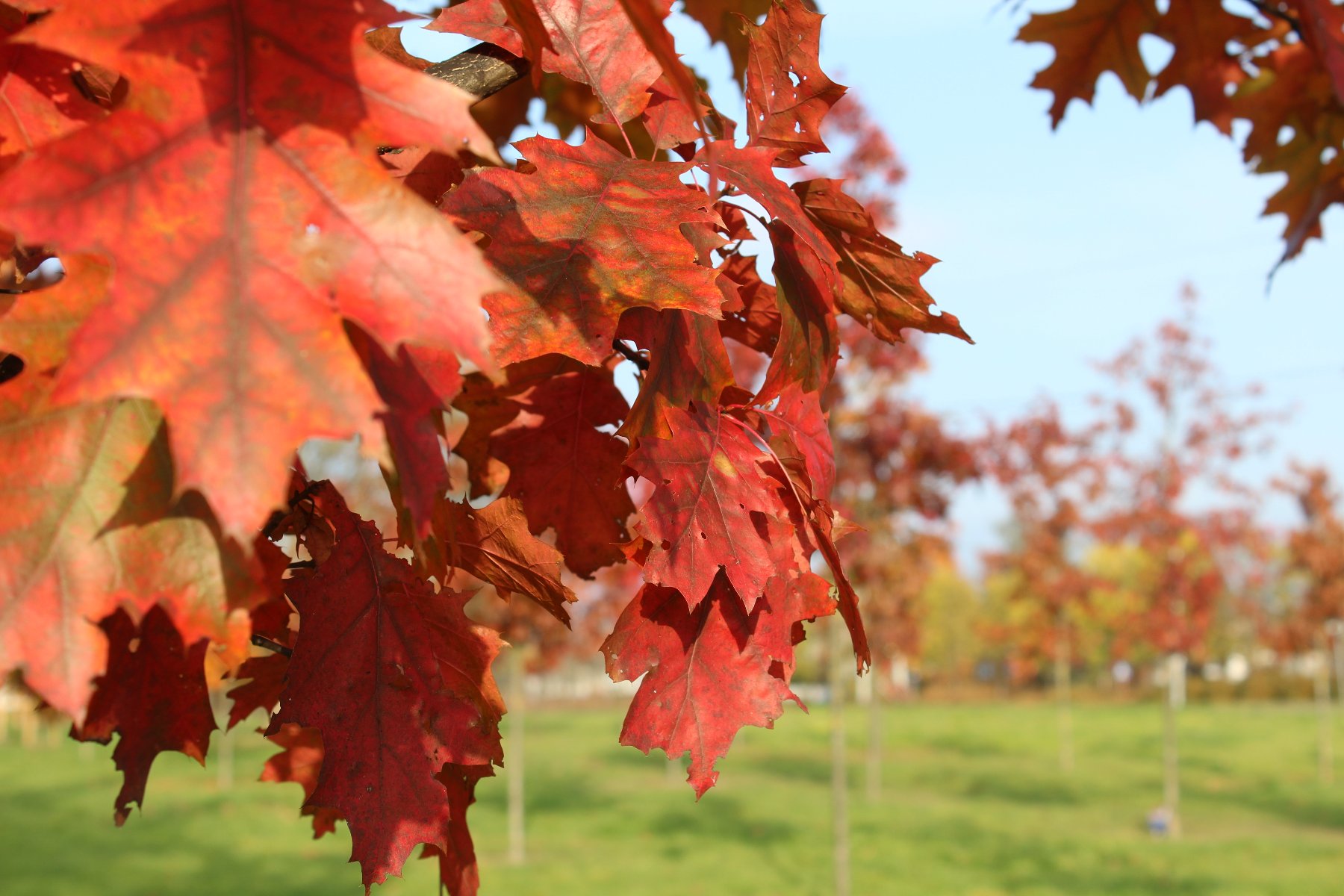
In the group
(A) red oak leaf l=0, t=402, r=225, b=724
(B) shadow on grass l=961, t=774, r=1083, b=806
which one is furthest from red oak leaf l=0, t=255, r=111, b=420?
(B) shadow on grass l=961, t=774, r=1083, b=806

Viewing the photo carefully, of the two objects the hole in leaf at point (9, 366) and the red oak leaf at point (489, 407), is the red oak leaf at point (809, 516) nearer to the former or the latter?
the red oak leaf at point (489, 407)

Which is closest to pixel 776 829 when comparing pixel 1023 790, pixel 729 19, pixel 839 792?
pixel 839 792

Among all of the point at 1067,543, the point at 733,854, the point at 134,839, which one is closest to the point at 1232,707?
the point at 1067,543

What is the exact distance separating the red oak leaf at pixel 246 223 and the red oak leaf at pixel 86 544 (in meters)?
0.11

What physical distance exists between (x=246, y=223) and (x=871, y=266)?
2.37 ft

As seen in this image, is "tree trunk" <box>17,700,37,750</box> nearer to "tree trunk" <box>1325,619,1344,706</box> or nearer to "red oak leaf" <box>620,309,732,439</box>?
"tree trunk" <box>1325,619,1344,706</box>

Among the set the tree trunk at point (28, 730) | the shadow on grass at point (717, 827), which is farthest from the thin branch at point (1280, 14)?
the tree trunk at point (28, 730)

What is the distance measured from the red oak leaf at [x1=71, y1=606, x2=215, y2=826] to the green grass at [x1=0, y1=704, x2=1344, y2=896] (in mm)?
9156

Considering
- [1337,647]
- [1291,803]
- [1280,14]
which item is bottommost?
[1291,803]

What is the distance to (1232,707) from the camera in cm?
3534

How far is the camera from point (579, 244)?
94 centimetres

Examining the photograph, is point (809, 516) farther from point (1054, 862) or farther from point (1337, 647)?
point (1337, 647)

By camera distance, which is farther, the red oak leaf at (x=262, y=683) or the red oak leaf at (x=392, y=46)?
the red oak leaf at (x=262, y=683)

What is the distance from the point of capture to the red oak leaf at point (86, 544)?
2.06 ft
